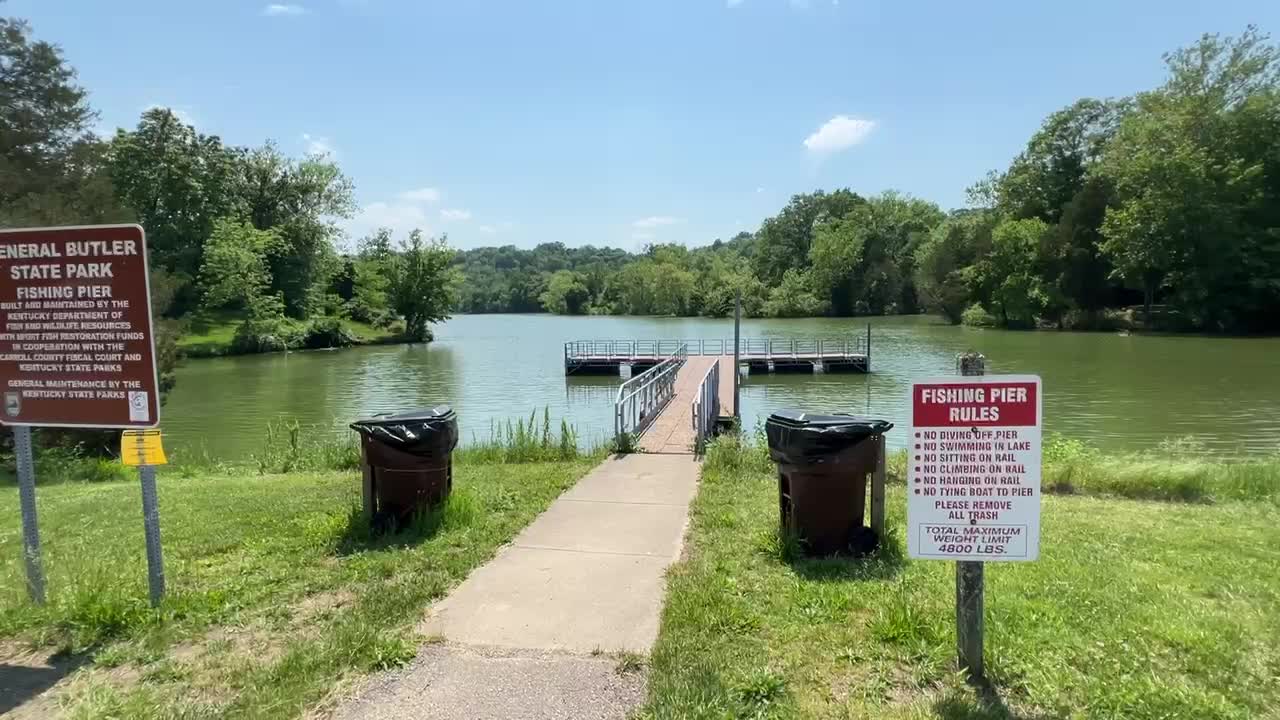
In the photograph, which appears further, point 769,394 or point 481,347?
point 481,347

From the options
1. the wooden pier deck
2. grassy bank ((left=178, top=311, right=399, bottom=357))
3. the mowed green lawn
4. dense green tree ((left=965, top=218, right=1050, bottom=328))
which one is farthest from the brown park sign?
dense green tree ((left=965, top=218, right=1050, bottom=328))

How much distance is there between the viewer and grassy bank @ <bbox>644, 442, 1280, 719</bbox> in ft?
10.2

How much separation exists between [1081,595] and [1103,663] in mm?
933

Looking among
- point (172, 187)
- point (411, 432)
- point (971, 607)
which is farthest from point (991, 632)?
point (172, 187)

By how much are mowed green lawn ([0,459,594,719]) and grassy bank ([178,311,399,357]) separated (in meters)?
47.9

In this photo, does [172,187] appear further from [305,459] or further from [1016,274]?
[1016,274]

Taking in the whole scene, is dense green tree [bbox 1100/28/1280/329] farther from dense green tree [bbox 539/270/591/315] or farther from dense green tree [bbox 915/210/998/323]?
dense green tree [bbox 539/270/591/315]

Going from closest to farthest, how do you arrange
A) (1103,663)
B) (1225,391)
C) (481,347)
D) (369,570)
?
(1103,663) → (369,570) → (1225,391) → (481,347)

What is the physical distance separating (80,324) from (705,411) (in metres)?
10.6

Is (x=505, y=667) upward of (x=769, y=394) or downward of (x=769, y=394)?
upward

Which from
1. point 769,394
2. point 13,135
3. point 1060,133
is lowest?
point 769,394

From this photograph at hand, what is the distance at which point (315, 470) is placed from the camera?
10.7 m

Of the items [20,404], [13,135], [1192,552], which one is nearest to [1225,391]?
[1192,552]

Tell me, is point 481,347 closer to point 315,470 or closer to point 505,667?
point 315,470
